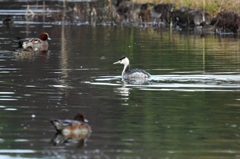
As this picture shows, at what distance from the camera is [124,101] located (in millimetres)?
17688

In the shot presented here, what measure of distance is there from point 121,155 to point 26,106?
5566 mm

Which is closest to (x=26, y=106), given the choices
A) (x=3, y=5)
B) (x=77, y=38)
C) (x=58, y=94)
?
(x=58, y=94)

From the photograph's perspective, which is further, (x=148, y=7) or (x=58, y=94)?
(x=148, y=7)

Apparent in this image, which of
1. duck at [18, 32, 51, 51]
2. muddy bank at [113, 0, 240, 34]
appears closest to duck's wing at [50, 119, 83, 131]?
duck at [18, 32, 51, 51]

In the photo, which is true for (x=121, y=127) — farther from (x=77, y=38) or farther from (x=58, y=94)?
(x=77, y=38)

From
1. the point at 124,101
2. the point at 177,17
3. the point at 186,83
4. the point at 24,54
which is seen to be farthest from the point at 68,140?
the point at 177,17

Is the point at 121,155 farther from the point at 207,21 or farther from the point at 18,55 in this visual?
the point at 207,21

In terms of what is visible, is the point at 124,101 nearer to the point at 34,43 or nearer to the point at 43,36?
the point at 34,43

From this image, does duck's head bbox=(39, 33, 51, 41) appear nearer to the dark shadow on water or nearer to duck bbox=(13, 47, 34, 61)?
duck bbox=(13, 47, 34, 61)

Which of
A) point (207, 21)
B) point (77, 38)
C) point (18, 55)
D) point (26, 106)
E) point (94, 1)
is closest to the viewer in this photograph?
point (26, 106)

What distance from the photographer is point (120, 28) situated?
48438 mm

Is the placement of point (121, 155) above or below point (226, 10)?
below

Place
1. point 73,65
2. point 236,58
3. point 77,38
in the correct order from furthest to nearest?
1. point 77,38
2. point 236,58
3. point 73,65

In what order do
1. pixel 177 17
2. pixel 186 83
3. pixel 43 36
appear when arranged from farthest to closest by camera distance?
pixel 177 17 → pixel 43 36 → pixel 186 83
